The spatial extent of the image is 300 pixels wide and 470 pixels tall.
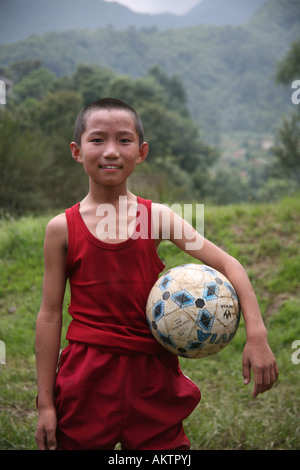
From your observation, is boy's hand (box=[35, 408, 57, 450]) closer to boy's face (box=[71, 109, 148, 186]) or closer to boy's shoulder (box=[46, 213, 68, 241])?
boy's shoulder (box=[46, 213, 68, 241])

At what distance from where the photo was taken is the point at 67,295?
5.57 metres

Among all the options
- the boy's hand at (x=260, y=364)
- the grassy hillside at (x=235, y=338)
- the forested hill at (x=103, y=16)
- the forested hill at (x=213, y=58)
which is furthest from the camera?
the forested hill at (x=213, y=58)

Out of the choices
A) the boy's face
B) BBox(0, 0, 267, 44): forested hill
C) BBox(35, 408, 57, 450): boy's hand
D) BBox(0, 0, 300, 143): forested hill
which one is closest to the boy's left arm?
the boy's face

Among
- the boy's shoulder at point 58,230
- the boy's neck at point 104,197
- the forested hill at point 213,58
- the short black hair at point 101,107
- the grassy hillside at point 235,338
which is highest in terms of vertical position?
the forested hill at point 213,58

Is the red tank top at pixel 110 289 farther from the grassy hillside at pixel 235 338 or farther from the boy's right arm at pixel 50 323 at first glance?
the grassy hillside at pixel 235 338

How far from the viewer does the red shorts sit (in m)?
1.92

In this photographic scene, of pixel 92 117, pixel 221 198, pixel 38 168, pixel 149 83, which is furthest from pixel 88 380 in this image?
pixel 149 83

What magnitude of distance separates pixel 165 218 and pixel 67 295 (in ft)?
12.2

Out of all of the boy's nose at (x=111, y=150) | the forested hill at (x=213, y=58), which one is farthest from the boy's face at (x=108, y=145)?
the forested hill at (x=213, y=58)

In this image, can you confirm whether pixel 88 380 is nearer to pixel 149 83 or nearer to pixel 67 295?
pixel 67 295

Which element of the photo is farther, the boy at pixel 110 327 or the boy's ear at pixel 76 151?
the boy's ear at pixel 76 151

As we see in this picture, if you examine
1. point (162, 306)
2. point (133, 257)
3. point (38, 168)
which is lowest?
point (162, 306)

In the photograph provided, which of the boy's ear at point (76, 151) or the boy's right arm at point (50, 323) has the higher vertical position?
the boy's ear at point (76, 151)

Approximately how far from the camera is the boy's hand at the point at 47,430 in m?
1.94
